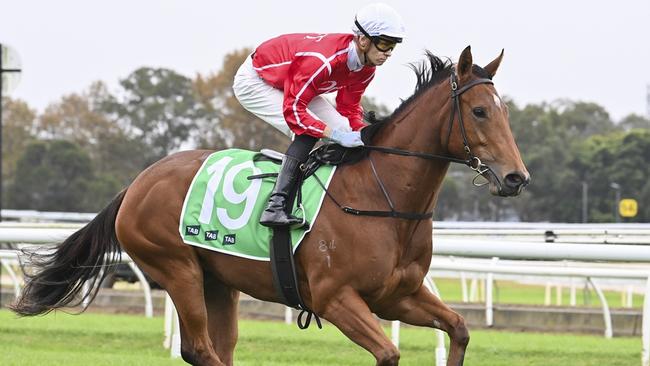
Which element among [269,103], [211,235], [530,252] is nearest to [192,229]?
[211,235]

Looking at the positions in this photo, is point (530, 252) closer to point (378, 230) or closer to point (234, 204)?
point (378, 230)

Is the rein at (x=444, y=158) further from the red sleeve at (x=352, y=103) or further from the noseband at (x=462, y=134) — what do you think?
the red sleeve at (x=352, y=103)

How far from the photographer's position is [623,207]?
73.5 feet

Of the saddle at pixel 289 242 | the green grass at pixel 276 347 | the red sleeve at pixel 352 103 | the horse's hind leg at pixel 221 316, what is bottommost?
the green grass at pixel 276 347

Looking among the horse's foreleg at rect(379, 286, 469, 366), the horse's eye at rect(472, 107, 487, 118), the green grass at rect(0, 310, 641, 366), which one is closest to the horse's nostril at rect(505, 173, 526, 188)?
the horse's eye at rect(472, 107, 487, 118)

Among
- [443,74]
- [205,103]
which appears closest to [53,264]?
[443,74]

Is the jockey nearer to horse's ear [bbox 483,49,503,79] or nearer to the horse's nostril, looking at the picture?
horse's ear [bbox 483,49,503,79]

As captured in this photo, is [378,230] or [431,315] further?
[431,315]

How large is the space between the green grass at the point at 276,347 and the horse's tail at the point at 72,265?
626 mm

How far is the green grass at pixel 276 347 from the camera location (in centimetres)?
735

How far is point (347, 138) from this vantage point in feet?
17.4

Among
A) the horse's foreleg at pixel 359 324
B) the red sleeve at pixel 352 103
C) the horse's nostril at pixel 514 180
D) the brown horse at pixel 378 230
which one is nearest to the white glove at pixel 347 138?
the brown horse at pixel 378 230

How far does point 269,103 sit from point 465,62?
3.67ft

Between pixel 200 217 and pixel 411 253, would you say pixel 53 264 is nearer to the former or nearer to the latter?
pixel 200 217
